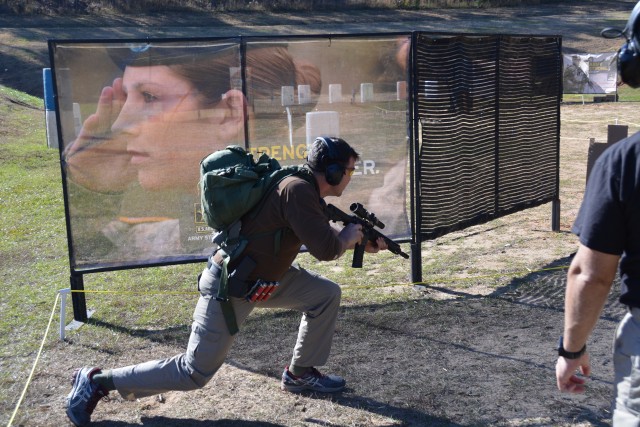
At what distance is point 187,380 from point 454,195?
4.06 meters

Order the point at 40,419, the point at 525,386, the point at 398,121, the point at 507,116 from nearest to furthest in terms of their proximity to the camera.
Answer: the point at 40,419, the point at 525,386, the point at 398,121, the point at 507,116

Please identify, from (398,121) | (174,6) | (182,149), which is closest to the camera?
(182,149)

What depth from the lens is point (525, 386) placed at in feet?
17.1

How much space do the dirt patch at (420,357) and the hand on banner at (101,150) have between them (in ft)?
4.16

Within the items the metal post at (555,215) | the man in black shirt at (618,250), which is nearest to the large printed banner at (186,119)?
the metal post at (555,215)

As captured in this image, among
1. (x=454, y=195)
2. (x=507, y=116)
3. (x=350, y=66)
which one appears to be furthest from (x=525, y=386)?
(x=507, y=116)

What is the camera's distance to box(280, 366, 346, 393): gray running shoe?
202 inches

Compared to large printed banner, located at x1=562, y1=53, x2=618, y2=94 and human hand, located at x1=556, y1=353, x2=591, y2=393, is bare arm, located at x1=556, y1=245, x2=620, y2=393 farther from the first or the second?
large printed banner, located at x1=562, y1=53, x2=618, y2=94

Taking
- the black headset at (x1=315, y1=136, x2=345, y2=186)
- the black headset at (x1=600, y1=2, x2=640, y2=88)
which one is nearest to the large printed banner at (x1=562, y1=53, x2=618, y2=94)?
the black headset at (x1=315, y1=136, x2=345, y2=186)

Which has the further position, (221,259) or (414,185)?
(414,185)

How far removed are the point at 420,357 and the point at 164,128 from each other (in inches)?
115

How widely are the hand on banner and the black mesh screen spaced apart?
275cm

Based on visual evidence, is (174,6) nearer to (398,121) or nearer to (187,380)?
(398,121)

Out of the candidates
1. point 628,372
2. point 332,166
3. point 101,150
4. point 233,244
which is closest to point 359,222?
point 332,166
